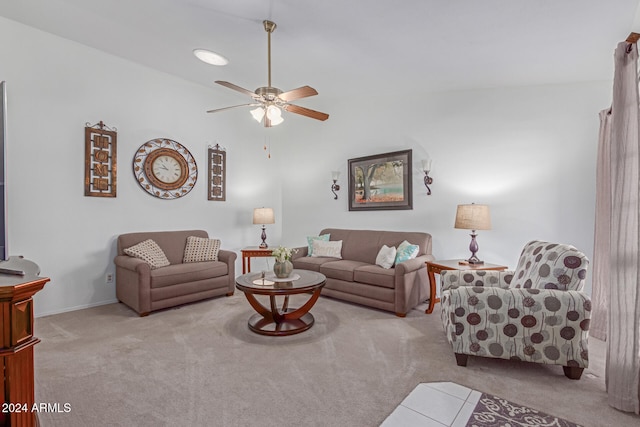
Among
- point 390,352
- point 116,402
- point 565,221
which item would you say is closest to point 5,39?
point 116,402

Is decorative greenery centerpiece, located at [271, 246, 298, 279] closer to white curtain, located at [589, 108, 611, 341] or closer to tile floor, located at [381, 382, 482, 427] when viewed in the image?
tile floor, located at [381, 382, 482, 427]

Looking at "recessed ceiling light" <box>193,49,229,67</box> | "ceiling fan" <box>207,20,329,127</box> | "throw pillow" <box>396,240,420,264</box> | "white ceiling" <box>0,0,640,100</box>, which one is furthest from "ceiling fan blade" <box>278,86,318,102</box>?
"throw pillow" <box>396,240,420,264</box>

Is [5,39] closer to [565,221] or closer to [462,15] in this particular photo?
[462,15]

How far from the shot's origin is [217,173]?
4.99 metres

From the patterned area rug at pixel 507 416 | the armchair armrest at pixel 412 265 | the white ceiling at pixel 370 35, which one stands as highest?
the white ceiling at pixel 370 35

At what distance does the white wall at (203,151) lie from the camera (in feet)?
10.6

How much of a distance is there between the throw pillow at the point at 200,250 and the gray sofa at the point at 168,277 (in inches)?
3.1

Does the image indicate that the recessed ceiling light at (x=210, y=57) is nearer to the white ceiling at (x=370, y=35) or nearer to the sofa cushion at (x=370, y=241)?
the white ceiling at (x=370, y=35)

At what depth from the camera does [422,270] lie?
3.70 meters

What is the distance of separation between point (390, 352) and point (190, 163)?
3845mm

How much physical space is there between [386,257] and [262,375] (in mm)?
2133

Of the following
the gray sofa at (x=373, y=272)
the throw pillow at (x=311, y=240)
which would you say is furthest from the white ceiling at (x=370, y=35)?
the throw pillow at (x=311, y=240)

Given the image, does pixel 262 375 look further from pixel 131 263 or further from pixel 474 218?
pixel 474 218

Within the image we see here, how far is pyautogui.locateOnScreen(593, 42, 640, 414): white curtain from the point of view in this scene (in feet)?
5.82
